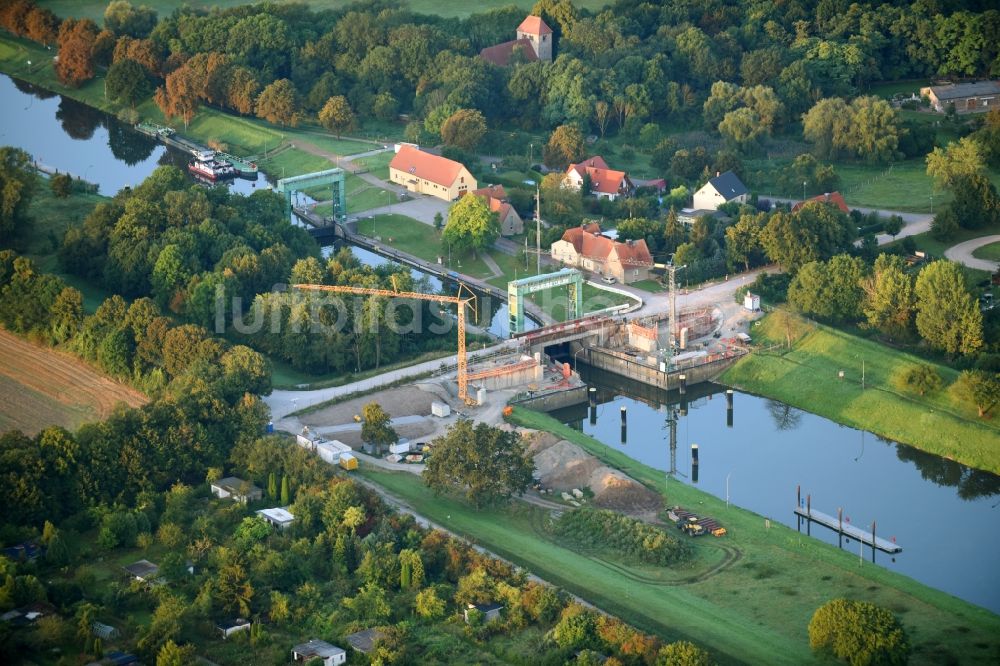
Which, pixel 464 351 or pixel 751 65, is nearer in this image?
pixel 464 351

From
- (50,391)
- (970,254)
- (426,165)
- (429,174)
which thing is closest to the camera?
(50,391)

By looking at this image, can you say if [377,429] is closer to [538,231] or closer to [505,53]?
[538,231]

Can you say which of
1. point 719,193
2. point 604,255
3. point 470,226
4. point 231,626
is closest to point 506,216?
point 470,226

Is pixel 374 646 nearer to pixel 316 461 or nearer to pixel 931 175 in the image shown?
pixel 316 461

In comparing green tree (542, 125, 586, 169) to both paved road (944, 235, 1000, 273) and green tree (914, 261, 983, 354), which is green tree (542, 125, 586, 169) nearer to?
paved road (944, 235, 1000, 273)

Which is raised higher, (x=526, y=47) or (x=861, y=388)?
(x=526, y=47)

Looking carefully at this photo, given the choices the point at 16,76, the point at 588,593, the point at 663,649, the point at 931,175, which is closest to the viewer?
the point at 663,649

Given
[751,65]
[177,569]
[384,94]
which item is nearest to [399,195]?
[384,94]

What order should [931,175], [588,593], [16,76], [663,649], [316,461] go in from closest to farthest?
1. [663,649]
2. [588,593]
3. [316,461]
4. [931,175]
5. [16,76]
